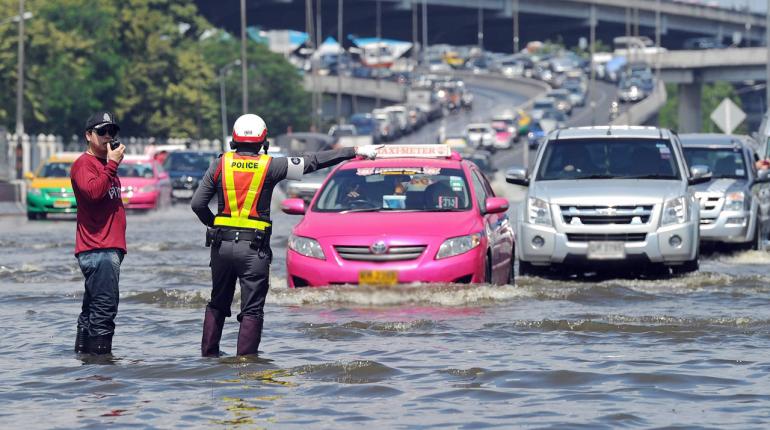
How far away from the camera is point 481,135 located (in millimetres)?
91562

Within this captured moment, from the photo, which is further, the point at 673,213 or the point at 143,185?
the point at 143,185

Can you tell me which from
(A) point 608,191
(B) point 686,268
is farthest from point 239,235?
(B) point 686,268

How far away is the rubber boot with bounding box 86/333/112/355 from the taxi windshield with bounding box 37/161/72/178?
25160 millimetres

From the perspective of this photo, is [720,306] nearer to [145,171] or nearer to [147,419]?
[147,419]

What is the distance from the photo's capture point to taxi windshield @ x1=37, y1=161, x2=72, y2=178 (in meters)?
37.0

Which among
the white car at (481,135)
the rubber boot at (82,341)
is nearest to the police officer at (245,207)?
the rubber boot at (82,341)

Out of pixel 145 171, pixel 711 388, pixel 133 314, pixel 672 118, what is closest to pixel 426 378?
pixel 711 388

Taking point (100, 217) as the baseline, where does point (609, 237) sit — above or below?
below

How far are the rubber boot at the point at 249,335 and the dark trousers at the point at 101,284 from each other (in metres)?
0.83

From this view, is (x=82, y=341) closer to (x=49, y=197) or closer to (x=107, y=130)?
(x=107, y=130)

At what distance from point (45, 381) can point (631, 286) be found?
8323mm

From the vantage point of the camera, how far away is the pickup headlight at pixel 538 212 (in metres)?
18.8

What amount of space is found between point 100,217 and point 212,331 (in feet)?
3.38

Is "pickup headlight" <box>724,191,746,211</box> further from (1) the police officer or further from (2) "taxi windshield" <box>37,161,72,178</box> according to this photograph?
(2) "taxi windshield" <box>37,161,72,178</box>
